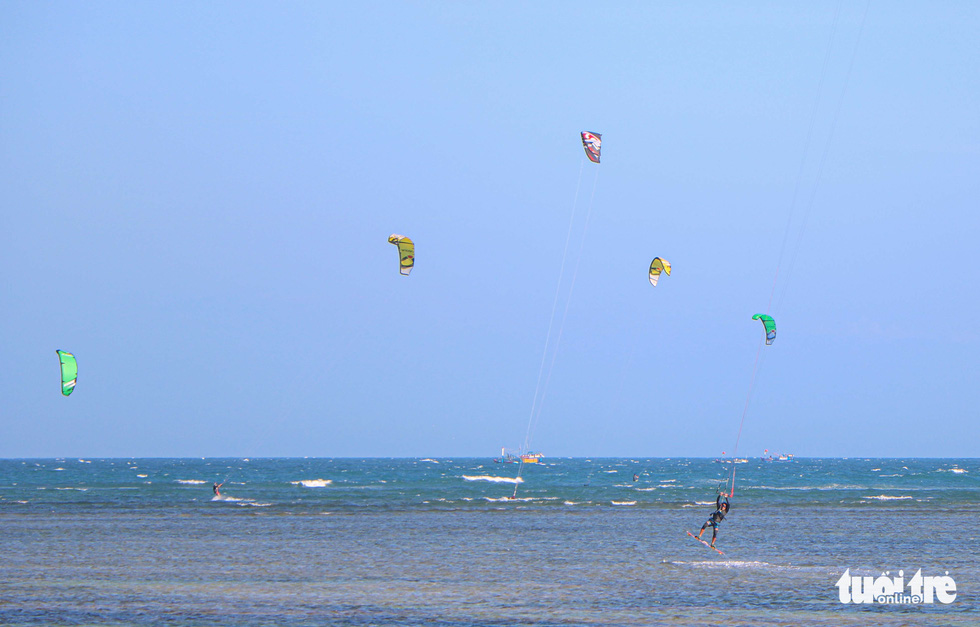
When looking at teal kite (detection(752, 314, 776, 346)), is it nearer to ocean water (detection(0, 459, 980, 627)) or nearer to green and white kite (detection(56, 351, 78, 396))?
ocean water (detection(0, 459, 980, 627))

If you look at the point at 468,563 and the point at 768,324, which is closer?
the point at 468,563

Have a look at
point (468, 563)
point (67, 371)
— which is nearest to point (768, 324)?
point (468, 563)

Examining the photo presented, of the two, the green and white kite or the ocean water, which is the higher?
the green and white kite

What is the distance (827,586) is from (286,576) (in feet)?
36.6

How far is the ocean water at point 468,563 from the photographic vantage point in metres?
Answer: 16.5

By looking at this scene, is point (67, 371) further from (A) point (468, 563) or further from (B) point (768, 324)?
(B) point (768, 324)

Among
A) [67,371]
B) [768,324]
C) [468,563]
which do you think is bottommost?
[468,563]

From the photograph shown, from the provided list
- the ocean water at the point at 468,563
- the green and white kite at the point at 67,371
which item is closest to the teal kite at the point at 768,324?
the ocean water at the point at 468,563

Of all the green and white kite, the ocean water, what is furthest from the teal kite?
the green and white kite

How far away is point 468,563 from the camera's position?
75.3ft

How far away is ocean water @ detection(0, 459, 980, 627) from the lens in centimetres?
1652

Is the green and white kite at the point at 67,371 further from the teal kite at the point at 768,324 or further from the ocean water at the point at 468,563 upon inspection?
the teal kite at the point at 768,324

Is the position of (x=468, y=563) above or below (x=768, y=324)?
below

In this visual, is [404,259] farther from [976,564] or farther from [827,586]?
[976,564]
